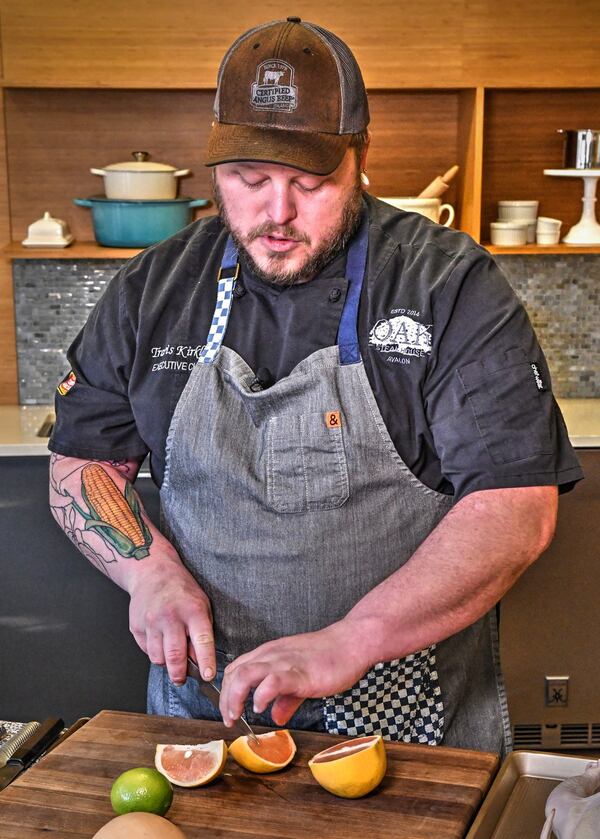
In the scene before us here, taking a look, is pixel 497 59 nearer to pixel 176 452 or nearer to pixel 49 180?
pixel 49 180

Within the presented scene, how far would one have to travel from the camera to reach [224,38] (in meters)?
2.90

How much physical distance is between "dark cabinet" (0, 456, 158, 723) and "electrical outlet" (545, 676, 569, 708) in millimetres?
1019

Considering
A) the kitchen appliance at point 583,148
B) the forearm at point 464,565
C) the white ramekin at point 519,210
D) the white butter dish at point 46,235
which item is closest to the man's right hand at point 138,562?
the forearm at point 464,565

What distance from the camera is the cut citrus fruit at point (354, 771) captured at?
119cm

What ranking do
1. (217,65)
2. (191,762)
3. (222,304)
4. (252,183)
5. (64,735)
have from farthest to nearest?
(217,65) → (222,304) → (252,183) → (64,735) → (191,762)

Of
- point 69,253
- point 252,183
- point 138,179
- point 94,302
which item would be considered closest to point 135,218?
point 138,179

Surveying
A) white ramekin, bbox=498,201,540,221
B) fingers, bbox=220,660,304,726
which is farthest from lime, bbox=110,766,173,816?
white ramekin, bbox=498,201,540,221

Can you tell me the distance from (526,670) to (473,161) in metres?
1.35

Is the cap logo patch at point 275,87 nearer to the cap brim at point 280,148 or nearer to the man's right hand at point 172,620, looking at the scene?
the cap brim at point 280,148

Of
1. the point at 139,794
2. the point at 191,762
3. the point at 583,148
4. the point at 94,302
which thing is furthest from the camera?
the point at 94,302

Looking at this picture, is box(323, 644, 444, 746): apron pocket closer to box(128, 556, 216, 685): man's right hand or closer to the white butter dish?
box(128, 556, 216, 685): man's right hand

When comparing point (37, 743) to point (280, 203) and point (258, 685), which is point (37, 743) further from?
point (280, 203)

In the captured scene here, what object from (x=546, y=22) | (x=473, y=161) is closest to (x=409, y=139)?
(x=473, y=161)

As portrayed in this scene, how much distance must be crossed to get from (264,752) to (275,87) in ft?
2.79
